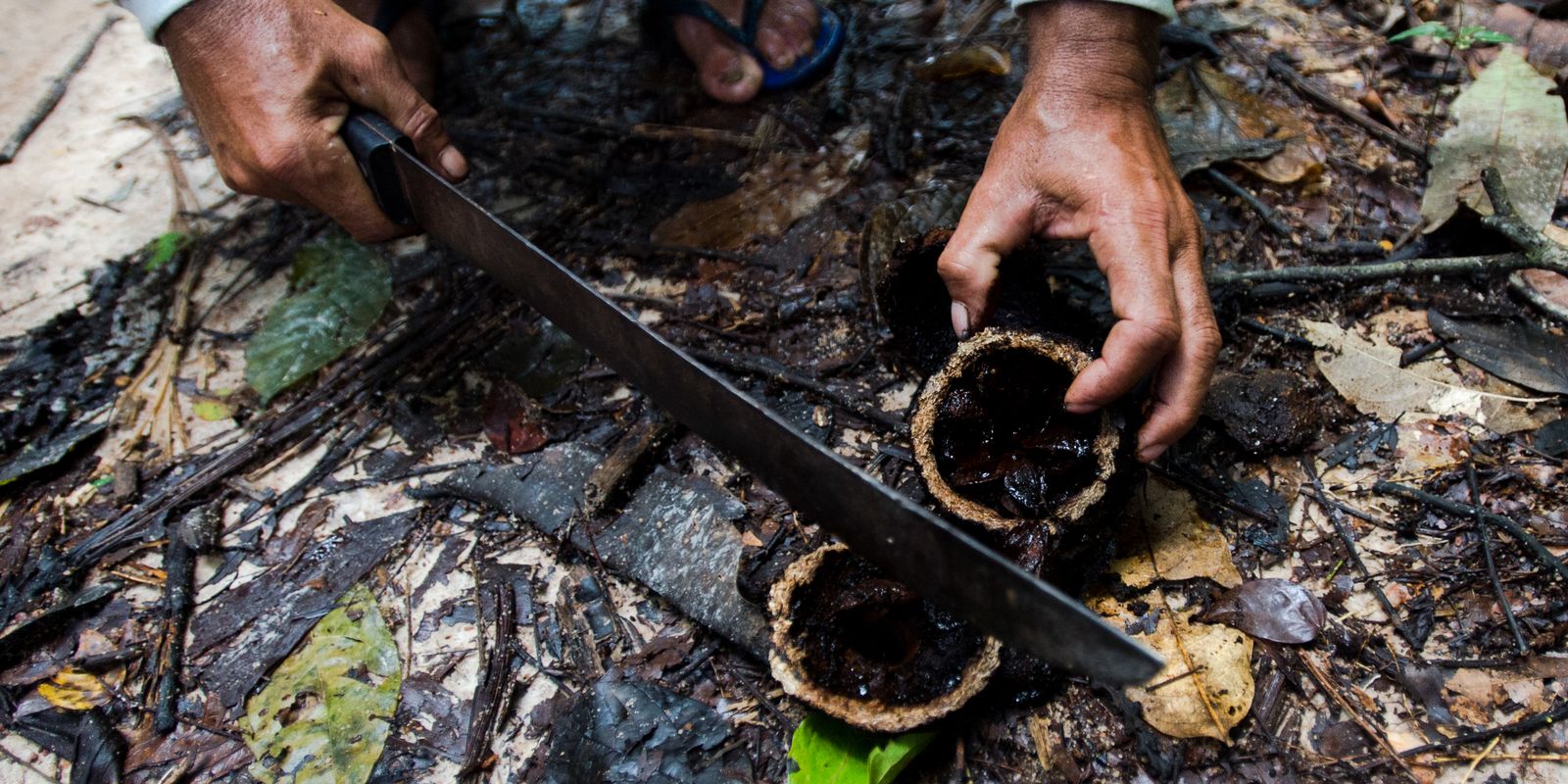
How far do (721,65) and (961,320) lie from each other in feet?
6.64

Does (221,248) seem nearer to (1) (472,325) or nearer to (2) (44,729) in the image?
(1) (472,325)

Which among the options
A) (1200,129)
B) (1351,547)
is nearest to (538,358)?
(1351,547)

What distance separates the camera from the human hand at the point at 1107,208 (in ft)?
6.36

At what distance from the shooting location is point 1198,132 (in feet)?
10.5

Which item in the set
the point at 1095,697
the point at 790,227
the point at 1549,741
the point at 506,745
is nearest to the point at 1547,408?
the point at 1549,741

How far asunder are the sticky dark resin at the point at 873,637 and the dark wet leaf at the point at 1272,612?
0.68 meters

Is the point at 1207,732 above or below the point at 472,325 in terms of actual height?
below

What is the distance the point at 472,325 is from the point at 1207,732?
244 cm

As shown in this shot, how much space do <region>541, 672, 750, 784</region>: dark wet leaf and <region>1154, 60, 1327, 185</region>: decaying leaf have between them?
2.41m

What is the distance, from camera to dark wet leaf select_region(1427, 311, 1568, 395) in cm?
249

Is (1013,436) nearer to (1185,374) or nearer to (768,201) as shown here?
(1185,374)

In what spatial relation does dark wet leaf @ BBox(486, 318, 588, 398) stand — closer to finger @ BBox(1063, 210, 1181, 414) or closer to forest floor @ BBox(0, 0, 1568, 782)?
forest floor @ BBox(0, 0, 1568, 782)

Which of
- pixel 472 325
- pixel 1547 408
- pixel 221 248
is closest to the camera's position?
pixel 1547 408

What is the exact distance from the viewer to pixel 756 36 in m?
3.63
